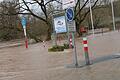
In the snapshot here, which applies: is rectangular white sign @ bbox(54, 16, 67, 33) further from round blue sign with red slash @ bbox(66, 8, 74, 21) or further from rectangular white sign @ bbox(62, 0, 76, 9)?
round blue sign with red slash @ bbox(66, 8, 74, 21)

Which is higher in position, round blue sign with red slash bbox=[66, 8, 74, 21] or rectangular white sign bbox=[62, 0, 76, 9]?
rectangular white sign bbox=[62, 0, 76, 9]

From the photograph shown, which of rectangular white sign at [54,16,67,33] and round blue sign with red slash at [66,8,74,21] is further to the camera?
rectangular white sign at [54,16,67,33]

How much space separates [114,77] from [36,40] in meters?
45.2

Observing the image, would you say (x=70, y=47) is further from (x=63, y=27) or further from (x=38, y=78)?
(x=38, y=78)

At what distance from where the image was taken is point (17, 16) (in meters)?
59.8

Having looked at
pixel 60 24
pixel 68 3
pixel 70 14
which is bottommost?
pixel 60 24

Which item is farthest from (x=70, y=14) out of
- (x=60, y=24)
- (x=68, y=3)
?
(x=60, y=24)

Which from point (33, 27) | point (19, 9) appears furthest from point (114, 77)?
point (33, 27)

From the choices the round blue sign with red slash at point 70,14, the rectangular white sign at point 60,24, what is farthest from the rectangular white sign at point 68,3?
the rectangular white sign at point 60,24

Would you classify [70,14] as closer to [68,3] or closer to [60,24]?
[68,3]

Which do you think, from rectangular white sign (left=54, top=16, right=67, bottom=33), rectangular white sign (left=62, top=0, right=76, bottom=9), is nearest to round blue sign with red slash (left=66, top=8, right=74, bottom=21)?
rectangular white sign (left=62, top=0, right=76, bottom=9)

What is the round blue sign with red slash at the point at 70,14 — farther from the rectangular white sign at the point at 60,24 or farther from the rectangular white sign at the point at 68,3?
the rectangular white sign at the point at 60,24

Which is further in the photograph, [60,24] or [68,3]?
[60,24]

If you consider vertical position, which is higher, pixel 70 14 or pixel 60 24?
pixel 70 14
